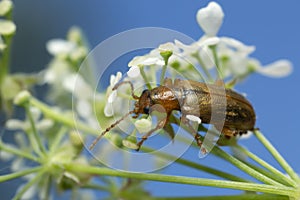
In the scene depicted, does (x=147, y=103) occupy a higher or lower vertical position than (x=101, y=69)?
lower

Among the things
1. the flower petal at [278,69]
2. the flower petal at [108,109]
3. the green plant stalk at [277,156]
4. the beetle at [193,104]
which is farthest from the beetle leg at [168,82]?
the flower petal at [278,69]

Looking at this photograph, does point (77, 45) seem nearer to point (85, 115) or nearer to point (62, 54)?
point (62, 54)

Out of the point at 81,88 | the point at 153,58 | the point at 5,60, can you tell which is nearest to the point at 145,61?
the point at 153,58

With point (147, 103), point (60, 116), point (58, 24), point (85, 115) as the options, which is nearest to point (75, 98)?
point (85, 115)

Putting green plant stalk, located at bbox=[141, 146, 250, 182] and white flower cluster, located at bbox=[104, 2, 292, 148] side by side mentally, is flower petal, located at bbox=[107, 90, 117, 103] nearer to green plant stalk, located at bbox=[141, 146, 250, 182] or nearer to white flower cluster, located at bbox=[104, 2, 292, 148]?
white flower cluster, located at bbox=[104, 2, 292, 148]

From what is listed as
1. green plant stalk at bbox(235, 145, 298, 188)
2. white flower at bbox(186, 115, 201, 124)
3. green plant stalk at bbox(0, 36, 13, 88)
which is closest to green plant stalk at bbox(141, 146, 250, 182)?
green plant stalk at bbox(235, 145, 298, 188)

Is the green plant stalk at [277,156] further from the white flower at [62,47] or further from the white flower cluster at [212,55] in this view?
the white flower at [62,47]
